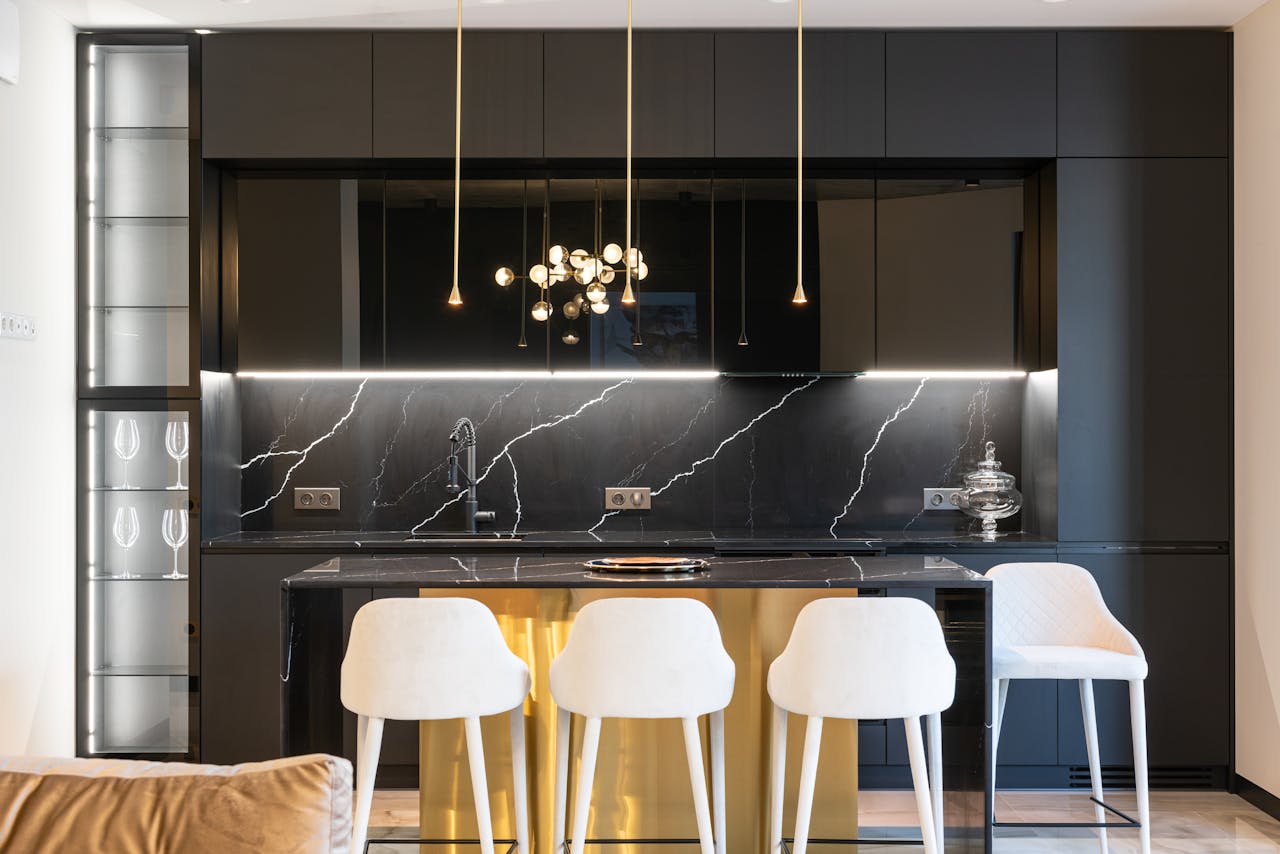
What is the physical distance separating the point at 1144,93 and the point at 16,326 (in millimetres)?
4175

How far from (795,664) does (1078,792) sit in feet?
6.39

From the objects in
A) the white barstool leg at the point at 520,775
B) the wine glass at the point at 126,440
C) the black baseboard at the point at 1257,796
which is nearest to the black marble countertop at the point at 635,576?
the white barstool leg at the point at 520,775

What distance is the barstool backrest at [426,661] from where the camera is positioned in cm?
251

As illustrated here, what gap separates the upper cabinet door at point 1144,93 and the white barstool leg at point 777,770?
2544 millimetres

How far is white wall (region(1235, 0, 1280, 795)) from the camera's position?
3592 mm

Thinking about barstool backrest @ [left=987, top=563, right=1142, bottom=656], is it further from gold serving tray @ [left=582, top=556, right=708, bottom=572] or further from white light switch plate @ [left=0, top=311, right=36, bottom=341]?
white light switch plate @ [left=0, top=311, right=36, bottom=341]

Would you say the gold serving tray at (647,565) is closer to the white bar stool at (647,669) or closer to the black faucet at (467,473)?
the white bar stool at (647,669)

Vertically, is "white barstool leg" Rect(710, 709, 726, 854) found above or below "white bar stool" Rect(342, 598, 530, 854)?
below

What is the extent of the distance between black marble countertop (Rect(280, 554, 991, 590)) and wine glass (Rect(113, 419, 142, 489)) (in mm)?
1414

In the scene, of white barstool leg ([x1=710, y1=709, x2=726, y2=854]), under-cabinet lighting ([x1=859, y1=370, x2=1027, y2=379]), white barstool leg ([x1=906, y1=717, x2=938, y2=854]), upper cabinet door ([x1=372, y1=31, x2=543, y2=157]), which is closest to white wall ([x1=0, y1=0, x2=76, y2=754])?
upper cabinet door ([x1=372, y1=31, x2=543, y2=157])

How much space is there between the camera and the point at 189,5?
3.74m

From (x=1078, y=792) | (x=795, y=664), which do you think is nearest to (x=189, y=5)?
(x=795, y=664)

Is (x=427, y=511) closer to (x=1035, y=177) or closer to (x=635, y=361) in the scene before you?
(x=635, y=361)

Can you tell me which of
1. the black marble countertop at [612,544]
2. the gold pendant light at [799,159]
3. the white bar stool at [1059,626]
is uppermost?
the gold pendant light at [799,159]
